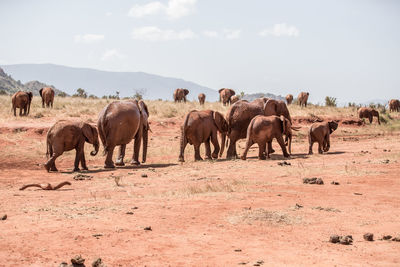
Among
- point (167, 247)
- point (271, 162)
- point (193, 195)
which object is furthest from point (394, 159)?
point (167, 247)

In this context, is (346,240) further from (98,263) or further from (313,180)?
(313,180)

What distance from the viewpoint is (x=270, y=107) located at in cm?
2008

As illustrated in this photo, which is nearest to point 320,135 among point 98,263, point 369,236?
point 369,236

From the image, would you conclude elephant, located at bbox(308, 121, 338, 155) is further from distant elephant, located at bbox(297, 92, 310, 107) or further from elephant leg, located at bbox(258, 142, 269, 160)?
distant elephant, located at bbox(297, 92, 310, 107)

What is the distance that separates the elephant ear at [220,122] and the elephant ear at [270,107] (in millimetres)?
1722

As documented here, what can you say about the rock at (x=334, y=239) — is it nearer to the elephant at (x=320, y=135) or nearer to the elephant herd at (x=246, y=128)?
the elephant herd at (x=246, y=128)

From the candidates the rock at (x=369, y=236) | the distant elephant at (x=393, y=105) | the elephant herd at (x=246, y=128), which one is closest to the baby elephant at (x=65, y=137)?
the elephant herd at (x=246, y=128)

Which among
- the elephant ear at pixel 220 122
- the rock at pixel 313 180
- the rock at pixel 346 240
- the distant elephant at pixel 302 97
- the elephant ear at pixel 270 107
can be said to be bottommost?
the rock at pixel 346 240

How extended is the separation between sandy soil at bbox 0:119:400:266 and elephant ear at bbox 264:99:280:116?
14.9ft

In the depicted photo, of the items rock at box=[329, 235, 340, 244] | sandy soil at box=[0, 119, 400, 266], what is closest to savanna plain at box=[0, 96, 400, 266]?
sandy soil at box=[0, 119, 400, 266]

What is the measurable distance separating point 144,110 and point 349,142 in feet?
35.3

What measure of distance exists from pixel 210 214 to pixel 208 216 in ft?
0.50

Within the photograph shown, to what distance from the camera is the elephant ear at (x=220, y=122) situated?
727 inches

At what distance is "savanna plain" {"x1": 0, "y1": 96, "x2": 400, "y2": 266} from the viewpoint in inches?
259
